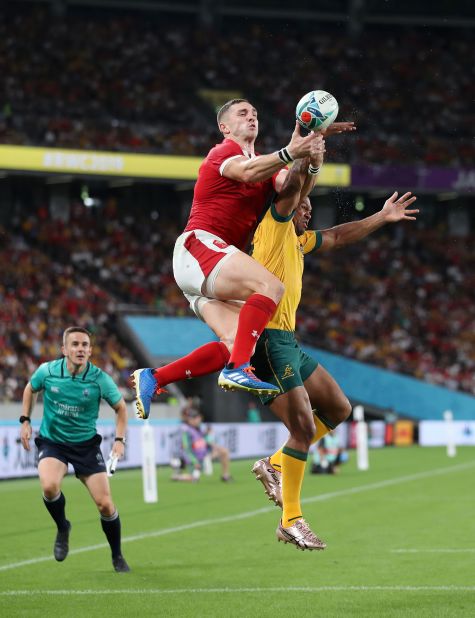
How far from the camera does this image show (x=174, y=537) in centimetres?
1515

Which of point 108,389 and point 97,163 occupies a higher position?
point 97,163

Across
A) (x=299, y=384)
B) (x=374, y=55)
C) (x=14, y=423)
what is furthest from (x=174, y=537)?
(x=374, y=55)

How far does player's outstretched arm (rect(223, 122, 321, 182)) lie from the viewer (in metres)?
7.03

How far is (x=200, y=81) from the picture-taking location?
46.2 m

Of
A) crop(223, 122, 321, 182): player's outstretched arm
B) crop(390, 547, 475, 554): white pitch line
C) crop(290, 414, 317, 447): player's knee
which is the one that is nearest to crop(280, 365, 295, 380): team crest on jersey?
crop(290, 414, 317, 447): player's knee

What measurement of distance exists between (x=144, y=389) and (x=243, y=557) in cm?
585

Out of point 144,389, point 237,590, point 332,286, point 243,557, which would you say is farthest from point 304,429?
point 332,286

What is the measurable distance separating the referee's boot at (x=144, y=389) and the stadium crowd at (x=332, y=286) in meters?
26.5

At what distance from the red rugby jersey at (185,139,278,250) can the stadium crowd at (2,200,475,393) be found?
88.0 feet

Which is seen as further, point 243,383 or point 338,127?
point 338,127

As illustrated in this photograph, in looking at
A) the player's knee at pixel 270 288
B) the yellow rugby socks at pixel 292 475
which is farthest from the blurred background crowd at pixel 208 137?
the player's knee at pixel 270 288

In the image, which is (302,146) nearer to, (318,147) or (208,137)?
(318,147)

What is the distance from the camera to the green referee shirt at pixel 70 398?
39.7 feet

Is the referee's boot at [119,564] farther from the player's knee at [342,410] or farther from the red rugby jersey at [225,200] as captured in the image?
the red rugby jersey at [225,200]
